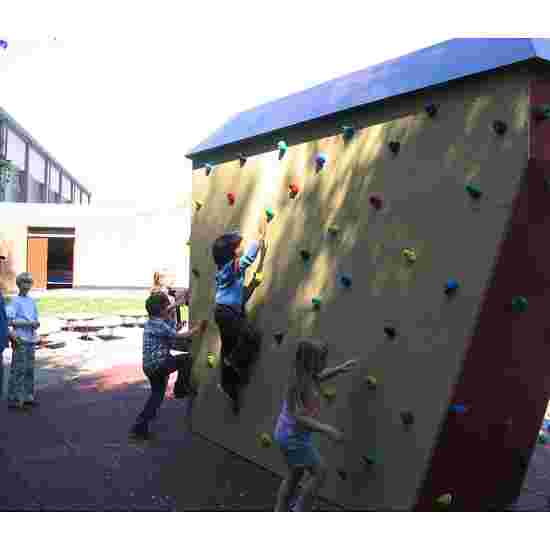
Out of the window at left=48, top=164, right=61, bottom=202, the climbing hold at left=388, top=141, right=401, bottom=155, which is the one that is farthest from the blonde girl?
the window at left=48, top=164, right=61, bottom=202

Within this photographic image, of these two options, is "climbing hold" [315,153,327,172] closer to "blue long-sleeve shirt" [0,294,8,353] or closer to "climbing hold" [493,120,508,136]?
"climbing hold" [493,120,508,136]

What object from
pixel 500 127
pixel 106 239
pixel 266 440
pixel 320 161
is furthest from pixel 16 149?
pixel 500 127

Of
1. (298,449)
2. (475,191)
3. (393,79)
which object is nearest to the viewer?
(475,191)

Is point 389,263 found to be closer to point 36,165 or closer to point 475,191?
point 475,191

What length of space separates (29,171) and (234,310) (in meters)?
44.5

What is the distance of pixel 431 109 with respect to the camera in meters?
3.93

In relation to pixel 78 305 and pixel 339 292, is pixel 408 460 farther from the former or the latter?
pixel 78 305

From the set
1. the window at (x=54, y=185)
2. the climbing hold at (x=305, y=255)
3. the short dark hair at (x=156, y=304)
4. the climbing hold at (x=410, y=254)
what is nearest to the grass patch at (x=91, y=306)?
the short dark hair at (x=156, y=304)

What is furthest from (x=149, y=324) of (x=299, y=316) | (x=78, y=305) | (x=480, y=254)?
(x=78, y=305)

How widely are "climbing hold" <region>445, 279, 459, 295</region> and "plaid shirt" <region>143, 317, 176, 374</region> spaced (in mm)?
2879

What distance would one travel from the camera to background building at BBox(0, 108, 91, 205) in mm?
39562

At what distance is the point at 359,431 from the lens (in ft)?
14.4

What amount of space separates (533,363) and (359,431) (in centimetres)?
118

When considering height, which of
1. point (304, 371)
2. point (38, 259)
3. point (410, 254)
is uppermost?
point (410, 254)
